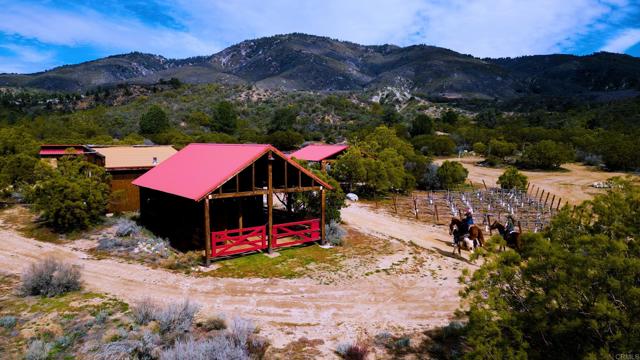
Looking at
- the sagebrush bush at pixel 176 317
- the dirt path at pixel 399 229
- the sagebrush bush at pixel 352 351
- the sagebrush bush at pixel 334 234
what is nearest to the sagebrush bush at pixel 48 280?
the sagebrush bush at pixel 176 317

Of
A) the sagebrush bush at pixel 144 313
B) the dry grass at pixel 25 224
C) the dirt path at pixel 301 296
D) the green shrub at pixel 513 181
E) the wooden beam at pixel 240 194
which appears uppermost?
the wooden beam at pixel 240 194

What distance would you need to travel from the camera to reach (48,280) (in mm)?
12391

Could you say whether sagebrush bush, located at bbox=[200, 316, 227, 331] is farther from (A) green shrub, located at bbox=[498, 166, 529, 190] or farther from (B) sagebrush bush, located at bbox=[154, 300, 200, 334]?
(A) green shrub, located at bbox=[498, 166, 529, 190]

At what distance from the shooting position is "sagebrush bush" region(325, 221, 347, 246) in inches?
741

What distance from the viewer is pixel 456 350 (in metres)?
9.54

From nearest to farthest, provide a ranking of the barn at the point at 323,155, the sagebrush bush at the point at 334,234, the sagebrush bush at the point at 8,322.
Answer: the sagebrush bush at the point at 8,322, the sagebrush bush at the point at 334,234, the barn at the point at 323,155

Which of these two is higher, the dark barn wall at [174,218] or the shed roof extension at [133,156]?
the shed roof extension at [133,156]

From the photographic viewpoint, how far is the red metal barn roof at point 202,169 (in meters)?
15.6

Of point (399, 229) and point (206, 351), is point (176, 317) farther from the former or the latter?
point (399, 229)

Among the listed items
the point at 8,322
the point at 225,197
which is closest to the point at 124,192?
the point at 225,197

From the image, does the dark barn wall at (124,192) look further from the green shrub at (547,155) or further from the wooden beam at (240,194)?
the green shrub at (547,155)

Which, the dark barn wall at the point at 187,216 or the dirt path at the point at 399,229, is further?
the dirt path at the point at 399,229

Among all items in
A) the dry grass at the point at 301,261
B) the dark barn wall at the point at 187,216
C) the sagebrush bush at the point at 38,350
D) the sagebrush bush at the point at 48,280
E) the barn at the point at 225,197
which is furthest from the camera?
the dark barn wall at the point at 187,216

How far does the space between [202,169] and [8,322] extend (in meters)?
8.98
